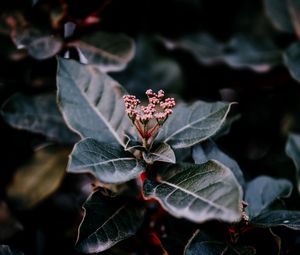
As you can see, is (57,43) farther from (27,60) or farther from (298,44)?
(298,44)

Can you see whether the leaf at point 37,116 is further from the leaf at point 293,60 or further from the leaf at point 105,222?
the leaf at point 293,60

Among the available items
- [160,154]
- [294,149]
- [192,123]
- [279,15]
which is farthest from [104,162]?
[279,15]

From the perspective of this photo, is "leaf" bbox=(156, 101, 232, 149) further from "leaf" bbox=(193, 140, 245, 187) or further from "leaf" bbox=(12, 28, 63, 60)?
"leaf" bbox=(12, 28, 63, 60)

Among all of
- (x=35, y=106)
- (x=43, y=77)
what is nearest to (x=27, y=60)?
(x=43, y=77)

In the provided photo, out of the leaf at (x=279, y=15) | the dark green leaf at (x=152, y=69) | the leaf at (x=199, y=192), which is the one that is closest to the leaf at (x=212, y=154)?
the leaf at (x=199, y=192)

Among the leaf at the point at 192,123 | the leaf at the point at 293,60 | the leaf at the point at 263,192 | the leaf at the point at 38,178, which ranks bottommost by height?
the leaf at the point at 38,178

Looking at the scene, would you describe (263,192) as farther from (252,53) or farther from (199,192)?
(252,53)
